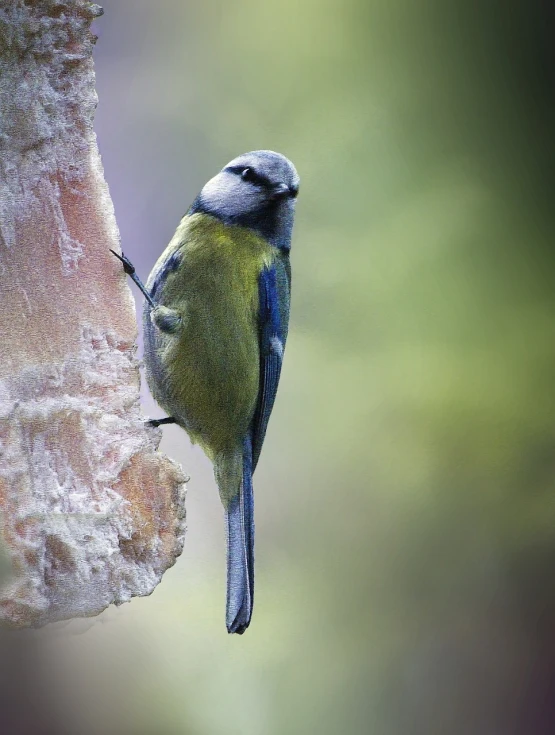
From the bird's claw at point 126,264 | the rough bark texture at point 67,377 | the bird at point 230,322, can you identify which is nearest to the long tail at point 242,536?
the bird at point 230,322

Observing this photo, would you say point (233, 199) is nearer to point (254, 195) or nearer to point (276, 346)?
point (254, 195)

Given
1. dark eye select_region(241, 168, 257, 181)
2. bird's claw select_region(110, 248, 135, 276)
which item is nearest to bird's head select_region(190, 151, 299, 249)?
dark eye select_region(241, 168, 257, 181)

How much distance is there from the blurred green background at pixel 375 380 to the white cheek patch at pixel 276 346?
59 millimetres

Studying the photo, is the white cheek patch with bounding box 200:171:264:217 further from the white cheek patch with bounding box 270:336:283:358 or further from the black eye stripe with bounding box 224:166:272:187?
the white cheek patch with bounding box 270:336:283:358

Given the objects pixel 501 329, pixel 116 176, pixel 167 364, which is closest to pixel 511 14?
pixel 501 329

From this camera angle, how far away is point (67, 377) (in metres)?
1.49

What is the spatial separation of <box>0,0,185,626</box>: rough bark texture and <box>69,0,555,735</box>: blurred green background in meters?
0.13

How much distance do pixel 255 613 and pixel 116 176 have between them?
0.96 m

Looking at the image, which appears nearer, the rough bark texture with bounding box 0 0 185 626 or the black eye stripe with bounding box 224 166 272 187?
the rough bark texture with bounding box 0 0 185 626

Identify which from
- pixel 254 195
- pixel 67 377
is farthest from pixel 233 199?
pixel 67 377

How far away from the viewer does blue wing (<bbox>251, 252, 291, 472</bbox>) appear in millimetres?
1617

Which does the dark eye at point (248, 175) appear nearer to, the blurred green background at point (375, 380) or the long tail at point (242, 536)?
the blurred green background at point (375, 380)

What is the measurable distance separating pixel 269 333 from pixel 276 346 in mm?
34

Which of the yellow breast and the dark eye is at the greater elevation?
the dark eye
